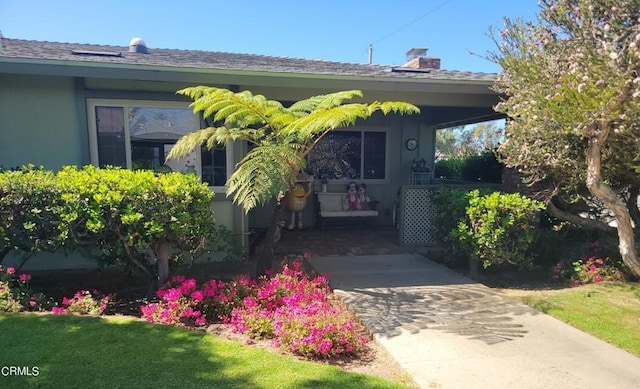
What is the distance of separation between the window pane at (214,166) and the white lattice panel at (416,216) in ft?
10.4

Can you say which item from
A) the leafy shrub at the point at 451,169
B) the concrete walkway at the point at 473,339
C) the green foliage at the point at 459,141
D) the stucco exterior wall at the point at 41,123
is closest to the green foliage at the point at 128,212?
the stucco exterior wall at the point at 41,123

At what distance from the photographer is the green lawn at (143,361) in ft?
8.88

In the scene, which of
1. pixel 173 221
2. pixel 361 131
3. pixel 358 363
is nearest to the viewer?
pixel 358 363

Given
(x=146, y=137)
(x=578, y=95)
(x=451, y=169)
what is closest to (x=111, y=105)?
(x=146, y=137)

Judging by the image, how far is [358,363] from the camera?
127 inches

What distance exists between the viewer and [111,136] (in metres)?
5.80

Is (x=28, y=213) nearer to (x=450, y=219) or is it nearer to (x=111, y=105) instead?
(x=111, y=105)

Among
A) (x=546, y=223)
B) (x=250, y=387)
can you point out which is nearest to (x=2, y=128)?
(x=250, y=387)

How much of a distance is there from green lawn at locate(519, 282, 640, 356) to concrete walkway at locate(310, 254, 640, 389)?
0.16m

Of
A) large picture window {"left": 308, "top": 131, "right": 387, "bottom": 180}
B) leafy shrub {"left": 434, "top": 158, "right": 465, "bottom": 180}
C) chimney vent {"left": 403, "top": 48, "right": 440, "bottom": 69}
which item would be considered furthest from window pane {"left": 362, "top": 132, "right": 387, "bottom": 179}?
leafy shrub {"left": 434, "top": 158, "right": 465, "bottom": 180}

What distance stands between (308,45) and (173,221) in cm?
1510

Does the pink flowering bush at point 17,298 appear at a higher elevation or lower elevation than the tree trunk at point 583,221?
lower

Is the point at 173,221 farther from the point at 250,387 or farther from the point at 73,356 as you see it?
the point at 250,387

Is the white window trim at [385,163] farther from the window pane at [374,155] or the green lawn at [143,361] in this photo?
the green lawn at [143,361]
